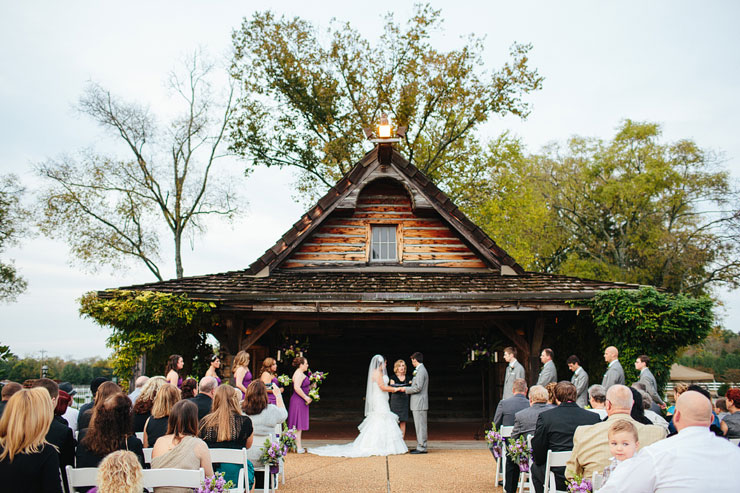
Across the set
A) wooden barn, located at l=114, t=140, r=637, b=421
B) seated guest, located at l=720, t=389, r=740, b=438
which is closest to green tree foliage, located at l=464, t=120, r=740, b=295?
wooden barn, located at l=114, t=140, r=637, b=421

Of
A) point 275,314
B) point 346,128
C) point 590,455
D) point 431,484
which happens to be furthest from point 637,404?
point 346,128

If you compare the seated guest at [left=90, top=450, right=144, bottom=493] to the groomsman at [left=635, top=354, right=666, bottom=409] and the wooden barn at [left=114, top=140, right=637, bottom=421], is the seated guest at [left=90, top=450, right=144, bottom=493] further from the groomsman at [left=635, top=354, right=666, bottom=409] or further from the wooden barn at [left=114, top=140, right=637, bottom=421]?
the wooden barn at [left=114, top=140, right=637, bottom=421]

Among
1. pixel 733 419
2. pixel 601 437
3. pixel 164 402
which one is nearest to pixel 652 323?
pixel 733 419

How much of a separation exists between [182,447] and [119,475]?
0.83 metres

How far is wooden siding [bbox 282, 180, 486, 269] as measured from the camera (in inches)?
573

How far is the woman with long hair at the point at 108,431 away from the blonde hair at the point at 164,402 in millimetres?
927

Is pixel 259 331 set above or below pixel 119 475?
above

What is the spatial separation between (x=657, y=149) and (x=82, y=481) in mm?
36926

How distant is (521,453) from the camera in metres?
7.00

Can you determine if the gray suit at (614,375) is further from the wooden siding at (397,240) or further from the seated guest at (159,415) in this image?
the seated guest at (159,415)

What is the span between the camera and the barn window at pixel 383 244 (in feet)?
48.4

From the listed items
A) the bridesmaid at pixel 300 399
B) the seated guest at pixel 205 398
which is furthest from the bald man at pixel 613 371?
the seated guest at pixel 205 398

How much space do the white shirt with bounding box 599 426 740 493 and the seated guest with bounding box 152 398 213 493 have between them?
126 inches

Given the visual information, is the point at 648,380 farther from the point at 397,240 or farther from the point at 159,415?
the point at 159,415
